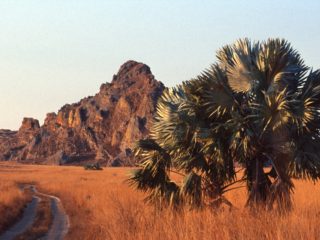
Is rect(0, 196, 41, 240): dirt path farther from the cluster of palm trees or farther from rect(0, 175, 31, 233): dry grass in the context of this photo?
the cluster of palm trees

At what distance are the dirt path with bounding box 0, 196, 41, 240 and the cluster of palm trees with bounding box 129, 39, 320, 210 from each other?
19.0 ft

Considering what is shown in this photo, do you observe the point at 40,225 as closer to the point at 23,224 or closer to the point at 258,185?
the point at 23,224

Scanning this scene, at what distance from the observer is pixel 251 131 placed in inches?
563

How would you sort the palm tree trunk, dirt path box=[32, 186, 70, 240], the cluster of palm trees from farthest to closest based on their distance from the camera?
dirt path box=[32, 186, 70, 240], the palm tree trunk, the cluster of palm trees

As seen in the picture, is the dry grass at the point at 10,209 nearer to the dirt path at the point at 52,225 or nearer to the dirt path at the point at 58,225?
the dirt path at the point at 52,225

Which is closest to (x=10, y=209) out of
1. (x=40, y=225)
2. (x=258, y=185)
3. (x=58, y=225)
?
(x=40, y=225)

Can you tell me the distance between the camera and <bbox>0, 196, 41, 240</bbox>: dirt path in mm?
19322

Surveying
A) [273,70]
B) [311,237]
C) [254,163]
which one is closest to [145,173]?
[254,163]

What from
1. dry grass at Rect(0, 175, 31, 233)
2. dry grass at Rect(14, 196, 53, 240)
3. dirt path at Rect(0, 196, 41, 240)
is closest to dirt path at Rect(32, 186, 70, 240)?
dry grass at Rect(14, 196, 53, 240)

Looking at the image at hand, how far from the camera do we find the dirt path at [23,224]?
1932 centimetres

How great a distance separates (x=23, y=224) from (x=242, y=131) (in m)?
11.8

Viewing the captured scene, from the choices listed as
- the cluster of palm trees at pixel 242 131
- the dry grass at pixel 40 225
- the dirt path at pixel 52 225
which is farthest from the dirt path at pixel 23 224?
the cluster of palm trees at pixel 242 131

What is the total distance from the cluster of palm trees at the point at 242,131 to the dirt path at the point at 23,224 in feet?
19.0

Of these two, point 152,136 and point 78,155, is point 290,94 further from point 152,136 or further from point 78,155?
point 78,155
